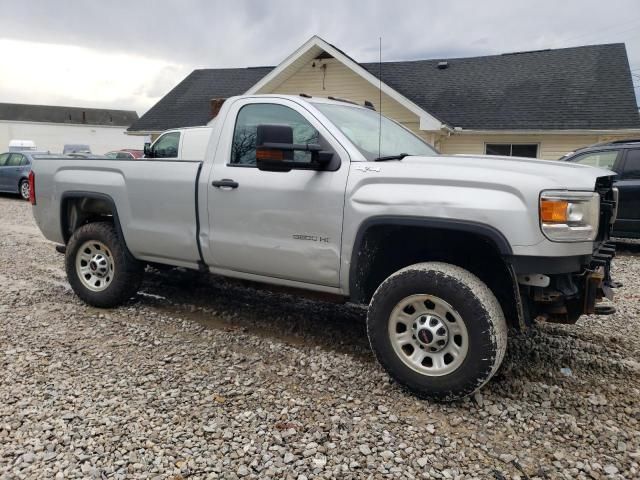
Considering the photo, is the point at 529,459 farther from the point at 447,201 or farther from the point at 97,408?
the point at 97,408

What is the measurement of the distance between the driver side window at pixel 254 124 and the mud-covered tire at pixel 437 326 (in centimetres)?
145

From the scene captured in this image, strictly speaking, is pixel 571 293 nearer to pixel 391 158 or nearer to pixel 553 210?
pixel 553 210

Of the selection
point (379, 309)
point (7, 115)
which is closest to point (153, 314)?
point (379, 309)

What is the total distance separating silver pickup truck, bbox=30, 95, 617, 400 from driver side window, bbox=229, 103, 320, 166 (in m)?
0.01

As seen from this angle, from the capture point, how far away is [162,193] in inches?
180

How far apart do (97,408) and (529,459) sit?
2.55m

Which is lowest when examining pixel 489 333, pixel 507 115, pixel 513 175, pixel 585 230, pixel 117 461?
pixel 117 461

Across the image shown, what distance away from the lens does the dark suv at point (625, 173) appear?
317 inches

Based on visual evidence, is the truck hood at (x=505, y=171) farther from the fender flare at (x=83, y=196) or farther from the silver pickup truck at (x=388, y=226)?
the fender flare at (x=83, y=196)

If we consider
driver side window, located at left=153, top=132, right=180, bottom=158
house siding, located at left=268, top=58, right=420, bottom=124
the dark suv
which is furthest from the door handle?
house siding, located at left=268, top=58, right=420, bottom=124

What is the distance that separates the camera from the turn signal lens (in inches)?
117

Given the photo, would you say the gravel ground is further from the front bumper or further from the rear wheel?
the rear wheel

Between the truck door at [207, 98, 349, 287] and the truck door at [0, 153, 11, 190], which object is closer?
the truck door at [207, 98, 349, 287]

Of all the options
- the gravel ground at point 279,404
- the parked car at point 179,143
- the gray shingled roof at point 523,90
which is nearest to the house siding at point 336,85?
the gray shingled roof at point 523,90
